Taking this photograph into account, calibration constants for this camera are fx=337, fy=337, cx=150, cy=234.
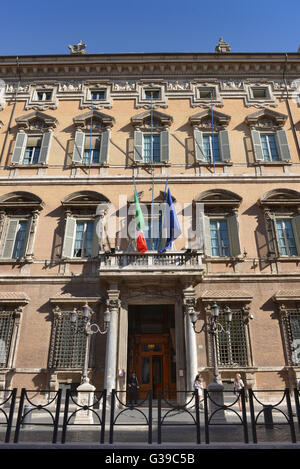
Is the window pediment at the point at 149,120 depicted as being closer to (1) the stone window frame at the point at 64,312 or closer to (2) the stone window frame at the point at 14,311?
(1) the stone window frame at the point at 64,312

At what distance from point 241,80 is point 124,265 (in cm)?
1382

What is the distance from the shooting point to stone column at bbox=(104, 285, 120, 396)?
12941 millimetres

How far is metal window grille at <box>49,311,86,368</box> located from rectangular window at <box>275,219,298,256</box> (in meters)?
9.58

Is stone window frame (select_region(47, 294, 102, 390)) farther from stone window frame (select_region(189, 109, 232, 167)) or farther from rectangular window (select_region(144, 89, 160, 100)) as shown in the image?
rectangular window (select_region(144, 89, 160, 100))

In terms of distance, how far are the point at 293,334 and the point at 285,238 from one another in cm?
437

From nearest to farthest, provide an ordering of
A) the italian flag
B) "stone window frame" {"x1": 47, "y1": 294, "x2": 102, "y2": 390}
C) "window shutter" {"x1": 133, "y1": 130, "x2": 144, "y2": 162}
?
1. "stone window frame" {"x1": 47, "y1": 294, "x2": 102, "y2": 390}
2. the italian flag
3. "window shutter" {"x1": 133, "y1": 130, "x2": 144, "y2": 162}

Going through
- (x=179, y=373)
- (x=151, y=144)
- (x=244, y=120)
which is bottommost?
(x=179, y=373)

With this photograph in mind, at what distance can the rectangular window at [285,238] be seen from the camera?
612 inches

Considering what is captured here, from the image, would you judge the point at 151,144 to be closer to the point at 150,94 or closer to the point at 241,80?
the point at 150,94

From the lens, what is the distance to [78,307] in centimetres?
1442

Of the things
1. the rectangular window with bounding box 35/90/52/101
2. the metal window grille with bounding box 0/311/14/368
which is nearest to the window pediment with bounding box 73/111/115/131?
the rectangular window with bounding box 35/90/52/101

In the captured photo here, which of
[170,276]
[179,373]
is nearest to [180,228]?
[170,276]

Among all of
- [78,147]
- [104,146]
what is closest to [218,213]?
[104,146]
